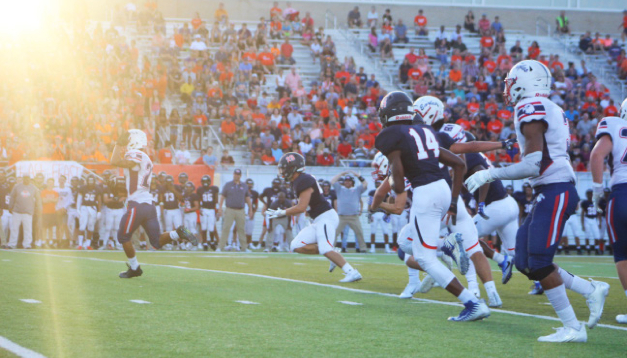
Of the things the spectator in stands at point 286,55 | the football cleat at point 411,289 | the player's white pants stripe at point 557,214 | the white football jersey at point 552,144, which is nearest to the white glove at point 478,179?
the white football jersey at point 552,144

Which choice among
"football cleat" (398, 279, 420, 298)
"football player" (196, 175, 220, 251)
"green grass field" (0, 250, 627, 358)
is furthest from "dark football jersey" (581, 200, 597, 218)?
"football cleat" (398, 279, 420, 298)

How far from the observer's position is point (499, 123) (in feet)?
79.5

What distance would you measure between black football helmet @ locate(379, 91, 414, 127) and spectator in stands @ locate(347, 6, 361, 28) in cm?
2429

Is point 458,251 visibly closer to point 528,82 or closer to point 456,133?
point 456,133

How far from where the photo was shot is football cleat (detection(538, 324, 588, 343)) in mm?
5480

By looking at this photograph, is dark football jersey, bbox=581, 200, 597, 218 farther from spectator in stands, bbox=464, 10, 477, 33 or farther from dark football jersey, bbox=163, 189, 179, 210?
spectator in stands, bbox=464, 10, 477, 33

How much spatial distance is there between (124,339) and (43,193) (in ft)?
47.2

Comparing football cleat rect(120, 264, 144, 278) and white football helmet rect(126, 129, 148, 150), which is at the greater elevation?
white football helmet rect(126, 129, 148, 150)

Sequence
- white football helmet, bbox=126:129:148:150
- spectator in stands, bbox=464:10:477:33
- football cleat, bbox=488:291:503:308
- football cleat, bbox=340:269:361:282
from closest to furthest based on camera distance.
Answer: football cleat, bbox=488:291:503:308, football cleat, bbox=340:269:361:282, white football helmet, bbox=126:129:148:150, spectator in stands, bbox=464:10:477:33

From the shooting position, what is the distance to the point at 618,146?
22.1ft

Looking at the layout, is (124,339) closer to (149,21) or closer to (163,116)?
(163,116)

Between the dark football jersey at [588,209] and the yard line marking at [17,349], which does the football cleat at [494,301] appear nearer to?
the yard line marking at [17,349]

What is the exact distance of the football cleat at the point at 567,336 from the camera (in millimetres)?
5480

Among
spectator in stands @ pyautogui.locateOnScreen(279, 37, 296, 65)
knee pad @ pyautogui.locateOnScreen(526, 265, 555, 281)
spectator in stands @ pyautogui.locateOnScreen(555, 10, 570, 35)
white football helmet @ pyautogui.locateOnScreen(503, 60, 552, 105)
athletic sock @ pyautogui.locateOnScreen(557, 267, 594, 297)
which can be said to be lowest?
athletic sock @ pyautogui.locateOnScreen(557, 267, 594, 297)
